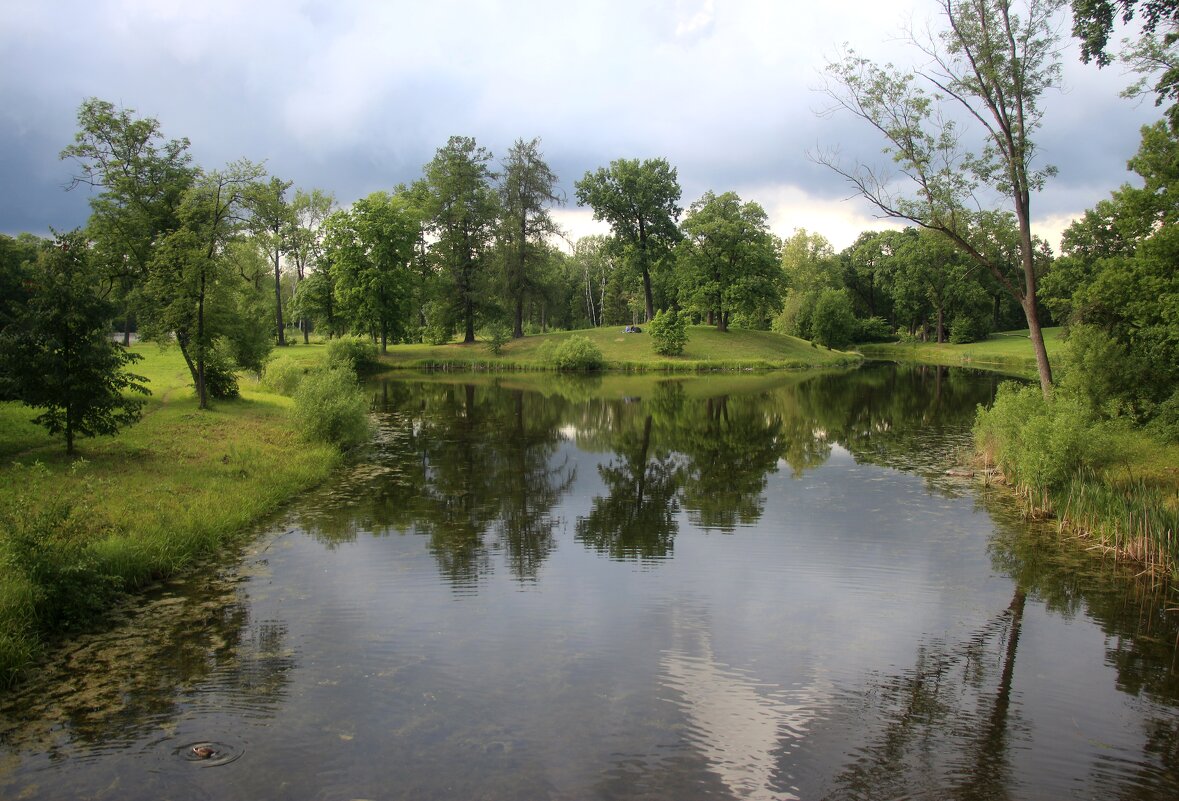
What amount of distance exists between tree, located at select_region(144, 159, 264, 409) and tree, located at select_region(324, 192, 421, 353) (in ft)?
107

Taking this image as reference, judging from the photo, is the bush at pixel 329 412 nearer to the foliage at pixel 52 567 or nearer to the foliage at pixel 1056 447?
the foliage at pixel 52 567

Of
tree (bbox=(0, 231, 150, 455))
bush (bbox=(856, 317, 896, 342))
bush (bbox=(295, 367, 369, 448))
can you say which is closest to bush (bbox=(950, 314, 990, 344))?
bush (bbox=(856, 317, 896, 342))

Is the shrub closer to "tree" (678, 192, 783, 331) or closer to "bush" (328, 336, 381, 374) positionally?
"bush" (328, 336, 381, 374)

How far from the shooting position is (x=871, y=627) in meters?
10.2

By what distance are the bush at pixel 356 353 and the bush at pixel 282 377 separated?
13168mm

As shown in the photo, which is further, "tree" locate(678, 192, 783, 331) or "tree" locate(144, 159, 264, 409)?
"tree" locate(678, 192, 783, 331)

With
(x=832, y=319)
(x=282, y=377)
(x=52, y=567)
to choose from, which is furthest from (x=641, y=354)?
(x=52, y=567)

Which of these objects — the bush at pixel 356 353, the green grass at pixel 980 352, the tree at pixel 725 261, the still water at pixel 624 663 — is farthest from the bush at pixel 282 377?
the green grass at pixel 980 352

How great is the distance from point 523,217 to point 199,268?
131 feet

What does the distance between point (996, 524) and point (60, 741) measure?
16110 mm

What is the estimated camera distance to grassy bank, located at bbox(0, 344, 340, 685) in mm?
9234

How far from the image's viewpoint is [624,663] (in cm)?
894

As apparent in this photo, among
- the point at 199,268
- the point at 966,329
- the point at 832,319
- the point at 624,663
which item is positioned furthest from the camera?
the point at 966,329

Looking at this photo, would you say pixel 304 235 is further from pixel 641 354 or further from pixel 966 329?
pixel 966 329
